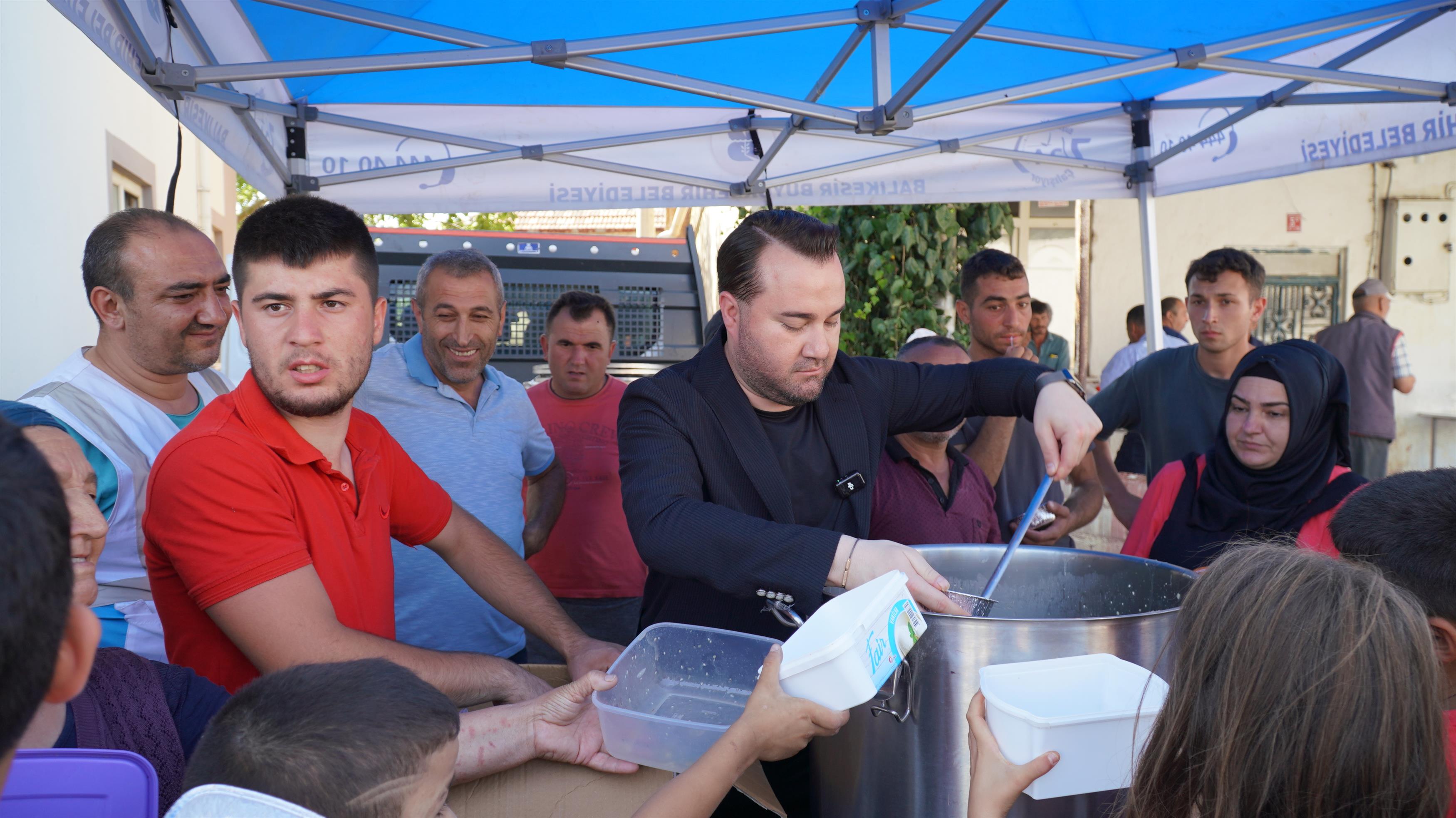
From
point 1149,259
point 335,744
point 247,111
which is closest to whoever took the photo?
point 335,744

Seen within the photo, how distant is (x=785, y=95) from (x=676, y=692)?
344cm

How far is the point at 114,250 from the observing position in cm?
239

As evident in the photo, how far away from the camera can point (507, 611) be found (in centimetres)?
213

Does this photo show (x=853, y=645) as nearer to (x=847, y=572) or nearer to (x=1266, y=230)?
(x=847, y=572)

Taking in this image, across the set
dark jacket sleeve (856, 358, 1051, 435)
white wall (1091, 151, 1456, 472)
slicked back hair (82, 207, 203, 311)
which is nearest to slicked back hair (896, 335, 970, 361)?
dark jacket sleeve (856, 358, 1051, 435)

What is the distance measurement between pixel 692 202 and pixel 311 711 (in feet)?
13.2

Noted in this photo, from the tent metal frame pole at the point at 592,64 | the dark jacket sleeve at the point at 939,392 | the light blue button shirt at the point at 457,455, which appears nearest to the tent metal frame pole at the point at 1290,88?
the tent metal frame pole at the point at 592,64

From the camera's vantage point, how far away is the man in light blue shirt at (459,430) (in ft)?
9.48

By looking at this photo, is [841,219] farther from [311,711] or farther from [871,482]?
[311,711]

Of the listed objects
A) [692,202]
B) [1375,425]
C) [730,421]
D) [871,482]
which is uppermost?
[692,202]

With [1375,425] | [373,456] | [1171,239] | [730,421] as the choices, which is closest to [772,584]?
[730,421]

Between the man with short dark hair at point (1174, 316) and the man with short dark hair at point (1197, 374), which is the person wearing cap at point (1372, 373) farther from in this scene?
the man with short dark hair at point (1197, 374)

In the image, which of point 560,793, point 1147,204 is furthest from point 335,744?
point 1147,204

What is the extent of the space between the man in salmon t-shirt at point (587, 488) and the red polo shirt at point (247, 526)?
192 centimetres
